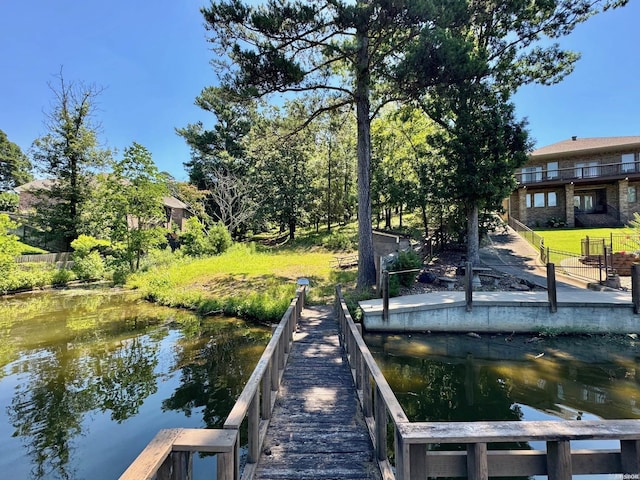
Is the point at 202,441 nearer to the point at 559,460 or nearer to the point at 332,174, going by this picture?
the point at 559,460

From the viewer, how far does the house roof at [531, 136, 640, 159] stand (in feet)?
77.8

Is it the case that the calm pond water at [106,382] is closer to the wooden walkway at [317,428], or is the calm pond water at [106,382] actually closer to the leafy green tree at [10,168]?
the wooden walkway at [317,428]

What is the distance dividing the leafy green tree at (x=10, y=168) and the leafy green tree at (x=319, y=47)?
41.6 meters

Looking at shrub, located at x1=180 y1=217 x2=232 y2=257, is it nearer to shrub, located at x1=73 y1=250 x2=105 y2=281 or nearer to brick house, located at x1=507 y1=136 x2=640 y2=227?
shrub, located at x1=73 y1=250 x2=105 y2=281

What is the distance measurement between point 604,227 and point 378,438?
27724 mm

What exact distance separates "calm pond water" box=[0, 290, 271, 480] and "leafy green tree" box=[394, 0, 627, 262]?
938cm

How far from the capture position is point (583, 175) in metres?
24.0

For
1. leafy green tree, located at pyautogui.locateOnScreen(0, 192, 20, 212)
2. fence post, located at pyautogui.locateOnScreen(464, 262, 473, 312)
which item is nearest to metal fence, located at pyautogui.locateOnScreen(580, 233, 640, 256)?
fence post, located at pyautogui.locateOnScreen(464, 262, 473, 312)

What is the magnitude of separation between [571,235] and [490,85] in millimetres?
12901

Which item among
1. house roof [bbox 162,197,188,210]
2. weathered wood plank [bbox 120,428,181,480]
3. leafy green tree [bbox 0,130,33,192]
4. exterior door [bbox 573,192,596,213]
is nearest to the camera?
weathered wood plank [bbox 120,428,181,480]

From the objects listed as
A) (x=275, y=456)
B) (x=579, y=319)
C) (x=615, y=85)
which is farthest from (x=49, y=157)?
(x=615, y=85)

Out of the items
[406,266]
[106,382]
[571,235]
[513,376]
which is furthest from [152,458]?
[571,235]

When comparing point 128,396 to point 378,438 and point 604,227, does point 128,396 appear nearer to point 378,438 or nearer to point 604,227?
point 378,438

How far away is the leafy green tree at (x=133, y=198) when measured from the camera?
19516 millimetres
